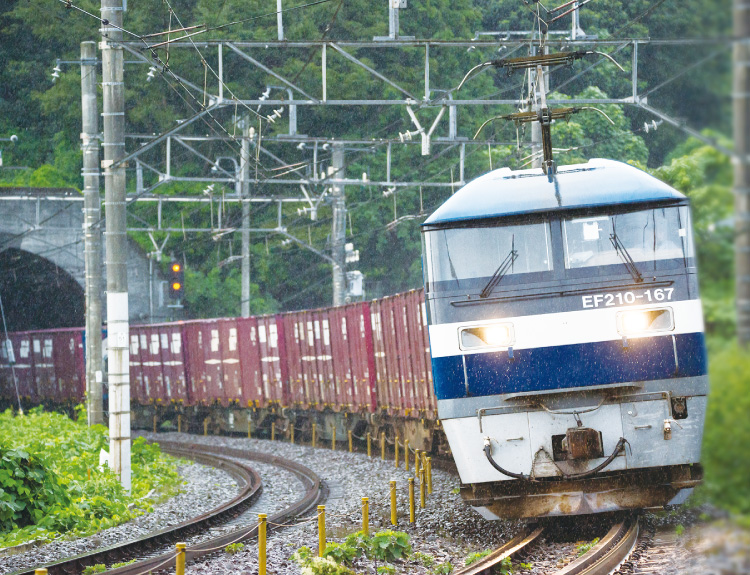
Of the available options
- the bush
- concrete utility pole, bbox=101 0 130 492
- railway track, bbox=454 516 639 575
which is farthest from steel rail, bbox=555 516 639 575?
concrete utility pole, bbox=101 0 130 492

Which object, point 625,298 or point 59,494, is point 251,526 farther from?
point 625,298

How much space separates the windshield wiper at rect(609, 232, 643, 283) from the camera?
8508mm

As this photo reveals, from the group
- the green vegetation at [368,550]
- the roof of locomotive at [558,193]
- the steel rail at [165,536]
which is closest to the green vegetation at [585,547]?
the green vegetation at [368,550]

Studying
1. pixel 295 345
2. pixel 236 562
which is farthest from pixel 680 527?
pixel 295 345

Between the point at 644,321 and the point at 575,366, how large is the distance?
2.15 feet

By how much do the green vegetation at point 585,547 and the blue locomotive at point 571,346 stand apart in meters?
0.30

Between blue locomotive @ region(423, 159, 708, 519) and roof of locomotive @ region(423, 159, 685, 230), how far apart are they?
17 millimetres

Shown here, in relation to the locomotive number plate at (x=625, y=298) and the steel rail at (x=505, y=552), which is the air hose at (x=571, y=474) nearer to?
the steel rail at (x=505, y=552)

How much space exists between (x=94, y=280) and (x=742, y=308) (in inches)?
708

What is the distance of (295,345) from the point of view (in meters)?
25.4

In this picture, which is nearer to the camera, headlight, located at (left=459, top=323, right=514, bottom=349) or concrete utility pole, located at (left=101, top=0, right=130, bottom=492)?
headlight, located at (left=459, top=323, right=514, bottom=349)

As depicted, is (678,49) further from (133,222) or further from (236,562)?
(133,222)

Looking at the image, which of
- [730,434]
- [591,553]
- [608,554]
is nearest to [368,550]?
[591,553]

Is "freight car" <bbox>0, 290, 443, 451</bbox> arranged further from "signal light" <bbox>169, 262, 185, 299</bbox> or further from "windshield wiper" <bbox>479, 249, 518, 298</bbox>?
"windshield wiper" <bbox>479, 249, 518, 298</bbox>
